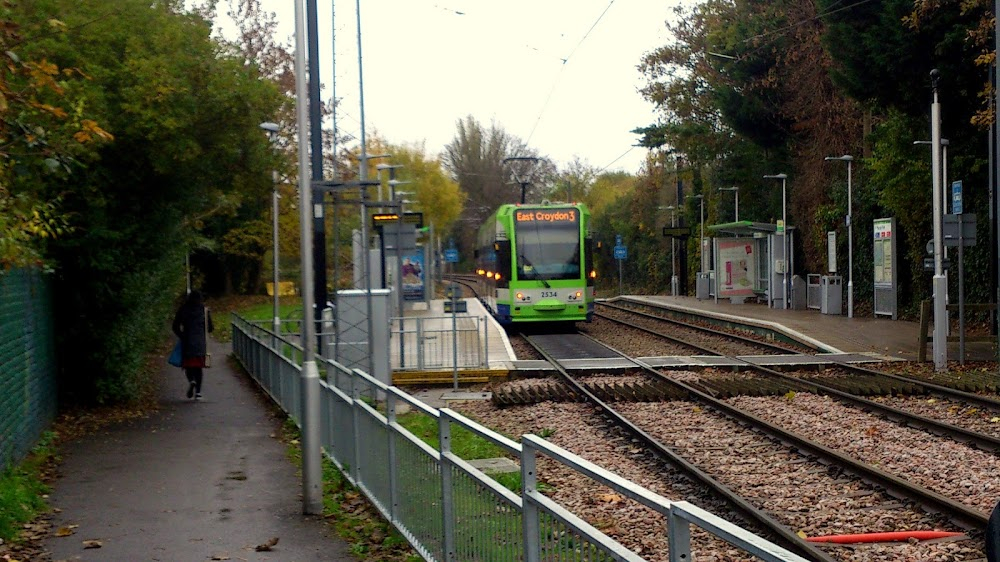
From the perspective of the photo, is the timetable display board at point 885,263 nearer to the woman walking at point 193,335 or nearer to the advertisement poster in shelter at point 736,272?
the advertisement poster in shelter at point 736,272

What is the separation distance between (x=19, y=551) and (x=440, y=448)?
3207 millimetres

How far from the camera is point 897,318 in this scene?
3238 centimetres

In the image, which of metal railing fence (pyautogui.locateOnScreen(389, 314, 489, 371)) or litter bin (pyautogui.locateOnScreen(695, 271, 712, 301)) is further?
litter bin (pyautogui.locateOnScreen(695, 271, 712, 301))

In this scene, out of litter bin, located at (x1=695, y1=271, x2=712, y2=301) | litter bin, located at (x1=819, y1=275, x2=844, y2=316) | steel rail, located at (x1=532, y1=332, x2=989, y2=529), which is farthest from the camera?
litter bin, located at (x1=695, y1=271, x2=712, y2=301)

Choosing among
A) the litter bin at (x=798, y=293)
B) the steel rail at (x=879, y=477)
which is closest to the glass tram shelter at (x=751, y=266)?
the litter bin at (x=798, y=293)

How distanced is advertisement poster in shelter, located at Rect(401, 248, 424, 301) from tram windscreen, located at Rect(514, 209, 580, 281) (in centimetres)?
1357

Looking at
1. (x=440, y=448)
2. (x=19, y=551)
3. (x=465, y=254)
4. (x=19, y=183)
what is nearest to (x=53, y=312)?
(x=19, y=183)

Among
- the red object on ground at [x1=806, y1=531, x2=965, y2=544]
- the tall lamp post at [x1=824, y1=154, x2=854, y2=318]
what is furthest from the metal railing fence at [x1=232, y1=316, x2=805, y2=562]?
the tall lamp post at [x1=824, y1=154, x2=854, y2=318]

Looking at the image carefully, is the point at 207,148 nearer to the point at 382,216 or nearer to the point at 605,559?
the point at 382,216

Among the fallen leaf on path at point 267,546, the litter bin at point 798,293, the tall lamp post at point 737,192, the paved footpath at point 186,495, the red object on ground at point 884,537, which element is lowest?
the paved footpath at point 186,495

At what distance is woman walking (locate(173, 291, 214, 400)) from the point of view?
57.9 ft

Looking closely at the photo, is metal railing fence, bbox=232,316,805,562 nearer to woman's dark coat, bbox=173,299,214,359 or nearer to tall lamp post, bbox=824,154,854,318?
woman's dark coat, bbox=173,299,214,359

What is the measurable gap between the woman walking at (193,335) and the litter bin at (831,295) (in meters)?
22.8

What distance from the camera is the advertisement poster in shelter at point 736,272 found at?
146 ft
